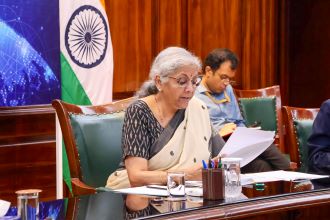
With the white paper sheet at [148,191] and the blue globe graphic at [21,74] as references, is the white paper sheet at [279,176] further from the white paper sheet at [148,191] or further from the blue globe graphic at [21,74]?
the blue globe graphic at [21,74]

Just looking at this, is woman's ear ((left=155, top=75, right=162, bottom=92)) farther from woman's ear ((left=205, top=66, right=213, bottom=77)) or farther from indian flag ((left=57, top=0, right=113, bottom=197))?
woman's ear ((left=205, top=66, right=213, bottom=77))

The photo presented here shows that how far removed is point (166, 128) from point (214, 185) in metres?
0.78

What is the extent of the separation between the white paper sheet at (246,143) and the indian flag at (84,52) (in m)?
1.72

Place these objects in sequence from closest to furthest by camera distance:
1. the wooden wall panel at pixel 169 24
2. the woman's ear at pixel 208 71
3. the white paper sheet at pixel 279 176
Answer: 1. the white paper sheet at pixel 279 176
2. the woman's ear at pixel 208 71
3. the wooden wall panel at pixel 169 24

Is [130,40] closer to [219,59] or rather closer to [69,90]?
[219,59]

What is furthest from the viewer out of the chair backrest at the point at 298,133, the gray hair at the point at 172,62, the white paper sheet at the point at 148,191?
the chair backrest at the point at 298,133

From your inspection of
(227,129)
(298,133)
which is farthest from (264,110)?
(298,133)

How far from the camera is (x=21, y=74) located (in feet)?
14.2

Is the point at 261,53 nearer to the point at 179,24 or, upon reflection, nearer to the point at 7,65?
the point at 179,24

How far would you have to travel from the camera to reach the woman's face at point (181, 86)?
2807 millimetres

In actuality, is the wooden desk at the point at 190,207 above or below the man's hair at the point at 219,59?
below

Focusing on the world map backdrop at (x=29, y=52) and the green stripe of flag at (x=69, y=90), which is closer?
the green stripe of flag at (x=69, y=90)

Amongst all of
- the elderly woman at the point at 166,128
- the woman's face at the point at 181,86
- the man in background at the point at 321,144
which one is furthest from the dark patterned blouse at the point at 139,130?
the man in background at the point at 321,144

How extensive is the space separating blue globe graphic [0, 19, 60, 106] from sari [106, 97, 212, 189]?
5.61 ft
